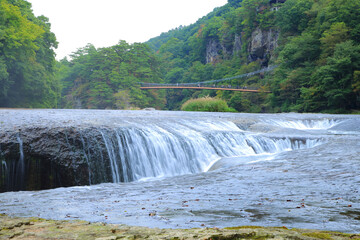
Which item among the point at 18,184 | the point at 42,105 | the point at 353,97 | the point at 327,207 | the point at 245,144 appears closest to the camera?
the point at 327,207

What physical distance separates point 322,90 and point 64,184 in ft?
102

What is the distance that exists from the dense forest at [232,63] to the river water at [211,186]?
945 inches

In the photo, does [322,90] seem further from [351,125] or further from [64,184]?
[64,184]

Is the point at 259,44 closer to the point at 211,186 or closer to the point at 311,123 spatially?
the point at 311,123

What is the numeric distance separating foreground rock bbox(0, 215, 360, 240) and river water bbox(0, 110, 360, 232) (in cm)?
55

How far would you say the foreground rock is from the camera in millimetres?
2503

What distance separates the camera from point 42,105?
36906 millimetres

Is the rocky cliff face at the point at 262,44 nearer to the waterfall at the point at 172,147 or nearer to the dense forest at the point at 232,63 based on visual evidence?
the dense forest at the point at 232,63

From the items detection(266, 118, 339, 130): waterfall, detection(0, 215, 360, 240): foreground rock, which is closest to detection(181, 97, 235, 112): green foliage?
detection(266, 118, 339, 130): waterfall

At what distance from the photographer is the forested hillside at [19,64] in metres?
32.0

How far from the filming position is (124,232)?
2.89 m

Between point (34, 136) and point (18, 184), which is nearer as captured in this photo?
point (18, 184)

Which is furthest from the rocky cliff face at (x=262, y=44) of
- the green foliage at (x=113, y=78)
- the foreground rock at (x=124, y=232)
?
the foreground rock at (x=124, y=232)

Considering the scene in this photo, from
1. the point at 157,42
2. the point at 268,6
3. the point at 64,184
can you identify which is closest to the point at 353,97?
the point at 64,184
